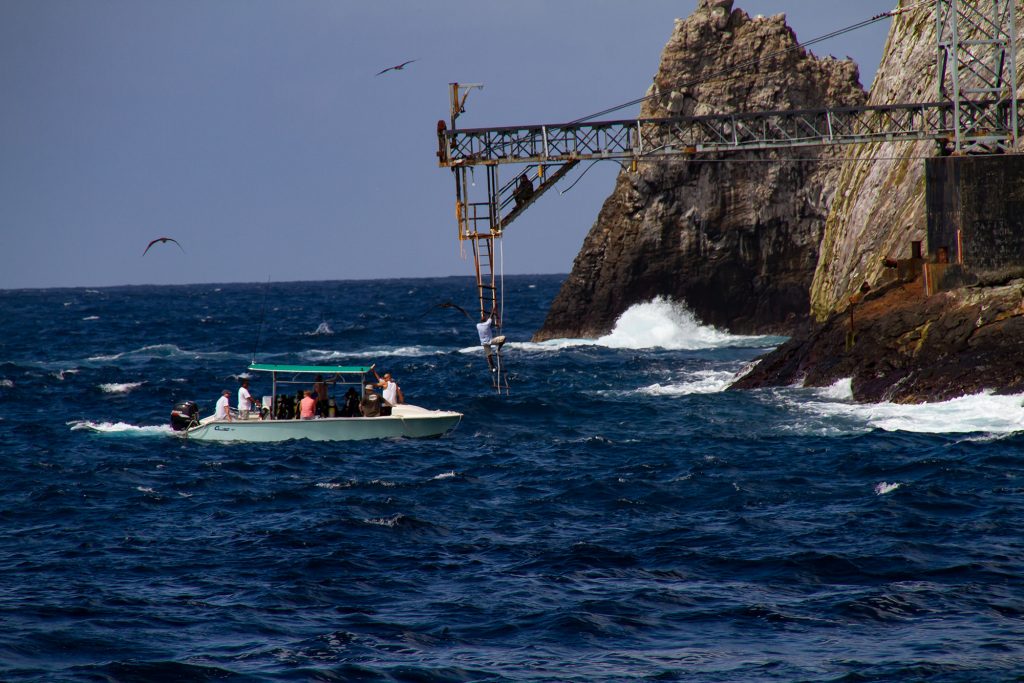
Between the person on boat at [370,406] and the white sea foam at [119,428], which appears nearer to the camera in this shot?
the person on boat at [370,406]

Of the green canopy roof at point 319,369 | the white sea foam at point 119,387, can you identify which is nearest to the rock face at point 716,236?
the white sea foam at point 119,387

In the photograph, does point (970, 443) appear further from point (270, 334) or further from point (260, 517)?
point (270, 334)

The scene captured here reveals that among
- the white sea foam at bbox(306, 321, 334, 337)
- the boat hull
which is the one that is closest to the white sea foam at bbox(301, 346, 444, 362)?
the white sea foam at bbox(306, 321, 334, 337)

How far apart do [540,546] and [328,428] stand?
548 inches

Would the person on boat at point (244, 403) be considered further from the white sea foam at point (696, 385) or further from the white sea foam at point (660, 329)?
the white sea foam at point (660, 329)

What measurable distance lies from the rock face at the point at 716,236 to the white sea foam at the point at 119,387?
29.1m

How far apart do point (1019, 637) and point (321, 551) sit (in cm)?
1226

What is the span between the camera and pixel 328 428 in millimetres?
35906

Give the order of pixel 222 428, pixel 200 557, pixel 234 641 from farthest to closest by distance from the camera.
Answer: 1. pixel 222 428
2. pixel 200 557
3. pixel 234 641

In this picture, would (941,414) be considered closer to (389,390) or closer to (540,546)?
(389,390)

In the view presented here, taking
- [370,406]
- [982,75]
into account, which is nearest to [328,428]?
[370,406]

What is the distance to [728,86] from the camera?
77062 mm

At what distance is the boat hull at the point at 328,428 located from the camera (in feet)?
117

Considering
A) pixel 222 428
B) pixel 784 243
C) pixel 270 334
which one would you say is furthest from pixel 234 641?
pixel 270 334
